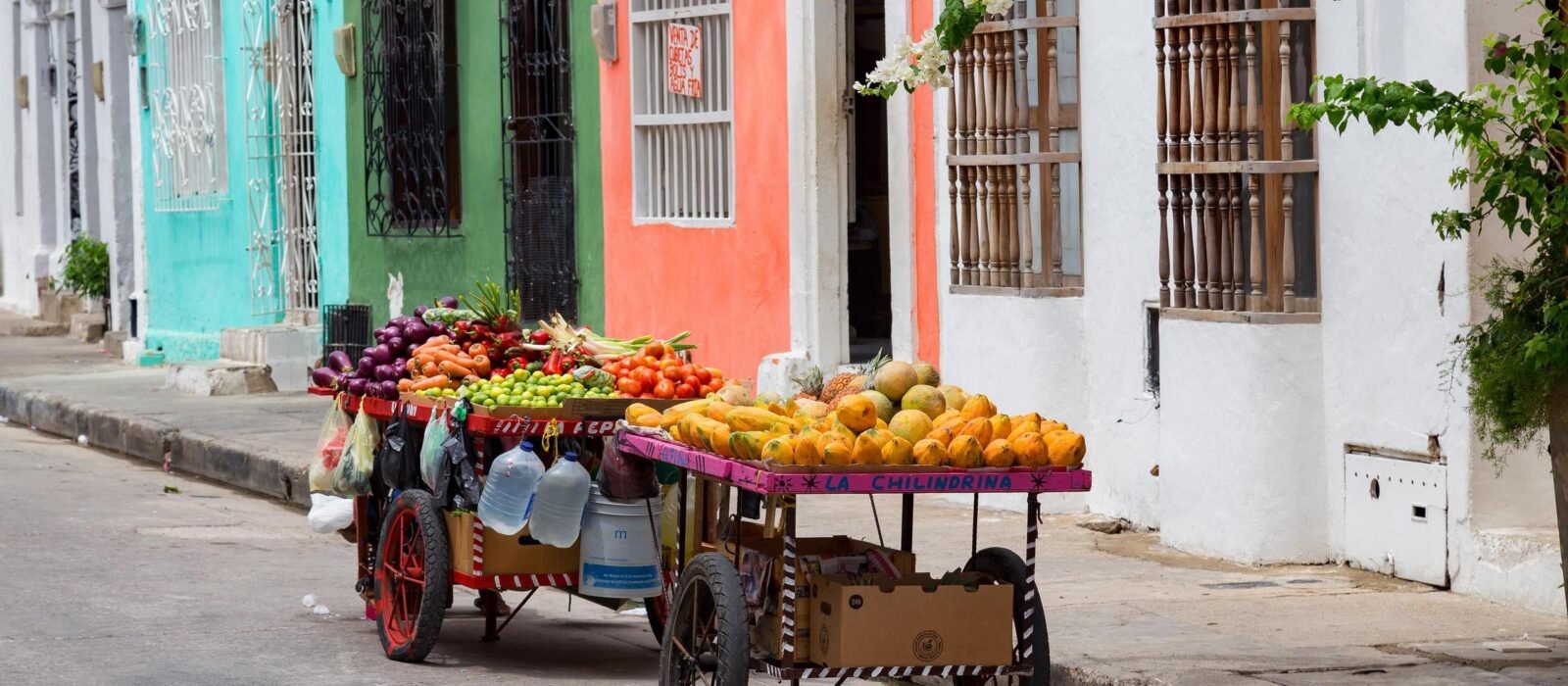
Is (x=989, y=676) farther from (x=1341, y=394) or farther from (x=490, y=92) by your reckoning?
(x=490, y=92)

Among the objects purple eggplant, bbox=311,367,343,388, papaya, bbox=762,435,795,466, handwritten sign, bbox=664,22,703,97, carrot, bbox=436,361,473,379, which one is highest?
handwritten sign, bbox=664,22,703,97

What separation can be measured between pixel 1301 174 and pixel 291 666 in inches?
177

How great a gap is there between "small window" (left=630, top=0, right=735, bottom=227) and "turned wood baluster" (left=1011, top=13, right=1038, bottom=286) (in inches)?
115

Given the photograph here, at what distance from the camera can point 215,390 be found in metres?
18.5

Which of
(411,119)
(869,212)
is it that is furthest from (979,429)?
(411,119)

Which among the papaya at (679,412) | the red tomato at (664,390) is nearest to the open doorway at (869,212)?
the red tomato at (664,390)

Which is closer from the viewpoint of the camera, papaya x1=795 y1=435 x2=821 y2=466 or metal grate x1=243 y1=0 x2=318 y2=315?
papaya x1=795 y1=435 x2=821 y2=466

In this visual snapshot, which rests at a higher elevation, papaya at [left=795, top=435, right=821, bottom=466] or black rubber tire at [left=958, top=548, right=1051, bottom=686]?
papaya at [left=795, top=435, right=821, bottom=466]

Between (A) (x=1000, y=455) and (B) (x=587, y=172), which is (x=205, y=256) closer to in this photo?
(B) (x=587, y=172)

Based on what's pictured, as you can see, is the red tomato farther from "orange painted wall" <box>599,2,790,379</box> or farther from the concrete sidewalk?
"orange painted wall" <box>599,2,790,379</box>

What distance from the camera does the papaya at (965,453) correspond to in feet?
21.5

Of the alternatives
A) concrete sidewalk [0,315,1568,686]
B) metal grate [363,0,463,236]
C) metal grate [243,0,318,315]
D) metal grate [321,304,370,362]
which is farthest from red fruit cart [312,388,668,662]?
metal grate [243,0,318,315]

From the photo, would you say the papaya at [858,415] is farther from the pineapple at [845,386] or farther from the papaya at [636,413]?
the papaya at [636,413]

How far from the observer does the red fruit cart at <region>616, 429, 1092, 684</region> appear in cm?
652
